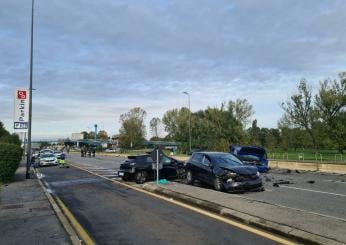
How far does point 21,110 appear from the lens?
76.5 feet

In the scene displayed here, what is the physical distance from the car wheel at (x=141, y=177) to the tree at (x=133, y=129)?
98.1m

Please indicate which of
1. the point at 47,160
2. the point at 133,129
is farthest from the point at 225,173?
the point at 133,129

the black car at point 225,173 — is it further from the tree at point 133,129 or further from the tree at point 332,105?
the tree at point 133,129

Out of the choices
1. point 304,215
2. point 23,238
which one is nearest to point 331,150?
point 304,215

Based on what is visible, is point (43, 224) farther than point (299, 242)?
Yes

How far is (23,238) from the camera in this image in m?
8.25

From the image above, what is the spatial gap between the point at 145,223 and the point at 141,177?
10414 millimetres

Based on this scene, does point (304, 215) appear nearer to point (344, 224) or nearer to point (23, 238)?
point (344, 224)

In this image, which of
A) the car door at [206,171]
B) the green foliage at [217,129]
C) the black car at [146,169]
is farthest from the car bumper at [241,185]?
the green foliage at [217,129]

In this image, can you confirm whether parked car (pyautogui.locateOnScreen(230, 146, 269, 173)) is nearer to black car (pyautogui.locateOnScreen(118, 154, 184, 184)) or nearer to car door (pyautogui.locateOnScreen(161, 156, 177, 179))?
black car (pyautogui.locateOnScreen(118, 154, 184, 184))

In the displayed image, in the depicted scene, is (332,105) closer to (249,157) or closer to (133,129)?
(249,157)

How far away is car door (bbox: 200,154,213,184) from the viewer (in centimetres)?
1611

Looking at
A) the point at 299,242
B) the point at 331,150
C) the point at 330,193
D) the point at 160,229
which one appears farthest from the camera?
the point at 331,150

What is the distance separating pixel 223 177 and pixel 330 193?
12.4 feet
